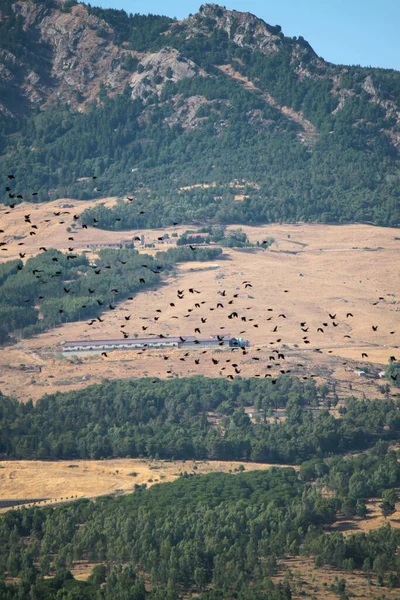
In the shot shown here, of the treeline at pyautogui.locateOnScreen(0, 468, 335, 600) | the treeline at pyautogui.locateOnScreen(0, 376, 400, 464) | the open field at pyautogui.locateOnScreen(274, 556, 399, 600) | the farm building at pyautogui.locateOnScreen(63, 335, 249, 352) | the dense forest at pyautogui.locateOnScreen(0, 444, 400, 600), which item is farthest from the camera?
the farm building at pyautogui.locateOnScreen(63, 335, 249, 352)

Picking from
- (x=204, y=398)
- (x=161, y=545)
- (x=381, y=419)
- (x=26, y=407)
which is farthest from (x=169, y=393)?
(x=161, y=545)

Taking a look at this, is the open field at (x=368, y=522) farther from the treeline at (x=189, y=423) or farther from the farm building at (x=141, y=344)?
the farm building at (x=141, y=344)

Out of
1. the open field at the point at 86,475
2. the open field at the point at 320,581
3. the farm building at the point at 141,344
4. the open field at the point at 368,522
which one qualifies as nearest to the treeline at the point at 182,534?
the open field at the point at 320,581

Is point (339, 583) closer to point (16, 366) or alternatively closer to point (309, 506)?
point (309, 506)

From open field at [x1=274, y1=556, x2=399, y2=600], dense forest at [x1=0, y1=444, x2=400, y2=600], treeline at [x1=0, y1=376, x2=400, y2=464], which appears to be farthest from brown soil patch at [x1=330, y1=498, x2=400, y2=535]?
treeline at [x1=0, y1=376, x2=400, y2=464]

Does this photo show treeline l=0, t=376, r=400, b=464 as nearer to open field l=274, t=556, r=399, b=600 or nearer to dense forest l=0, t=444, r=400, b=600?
dense forest l=0, t=444, r=400, b=600

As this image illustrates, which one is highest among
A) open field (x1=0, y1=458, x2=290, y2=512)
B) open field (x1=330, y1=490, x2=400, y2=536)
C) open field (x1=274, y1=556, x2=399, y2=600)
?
open field (x1=330, y1=490, x2=400, y2=536)
